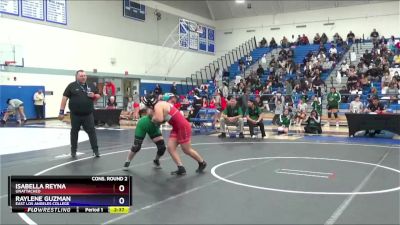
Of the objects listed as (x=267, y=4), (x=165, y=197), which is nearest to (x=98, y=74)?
(x=267, y=4)

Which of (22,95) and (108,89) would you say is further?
(108,89)

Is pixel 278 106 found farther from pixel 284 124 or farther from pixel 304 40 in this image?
pixel 304 40

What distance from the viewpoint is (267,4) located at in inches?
1334

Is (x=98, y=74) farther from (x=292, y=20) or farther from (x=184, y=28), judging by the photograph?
(x=292, y=20)

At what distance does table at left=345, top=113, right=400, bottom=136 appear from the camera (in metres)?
12.9

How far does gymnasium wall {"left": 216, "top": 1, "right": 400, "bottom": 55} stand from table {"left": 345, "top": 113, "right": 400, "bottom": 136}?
19.7 m

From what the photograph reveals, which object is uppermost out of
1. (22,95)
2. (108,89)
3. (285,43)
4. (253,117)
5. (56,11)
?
(56,11)

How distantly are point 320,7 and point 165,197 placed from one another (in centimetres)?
3096

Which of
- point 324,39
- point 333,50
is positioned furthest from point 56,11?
point 324,39

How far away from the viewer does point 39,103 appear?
70.2ft

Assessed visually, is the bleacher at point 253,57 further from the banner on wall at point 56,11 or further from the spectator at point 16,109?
the spectator at point 16,109

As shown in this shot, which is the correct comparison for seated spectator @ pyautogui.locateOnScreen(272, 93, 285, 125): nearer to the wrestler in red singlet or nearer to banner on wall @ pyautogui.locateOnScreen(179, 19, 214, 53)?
the wrestler in red singlet
